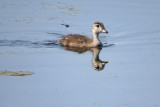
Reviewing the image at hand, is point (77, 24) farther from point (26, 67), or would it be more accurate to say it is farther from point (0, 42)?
point (26, 67)

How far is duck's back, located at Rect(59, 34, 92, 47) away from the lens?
21.2m

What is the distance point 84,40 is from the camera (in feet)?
69.7

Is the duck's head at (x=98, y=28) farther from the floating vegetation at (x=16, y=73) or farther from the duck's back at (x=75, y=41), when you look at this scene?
the floating vegetation at (x=16, y=73)

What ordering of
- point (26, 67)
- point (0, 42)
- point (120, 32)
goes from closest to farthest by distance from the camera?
point (26, 67) → point (0, 42) → point (120, 32)

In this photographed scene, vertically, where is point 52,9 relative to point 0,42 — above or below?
above

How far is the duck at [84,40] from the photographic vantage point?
69.5ft

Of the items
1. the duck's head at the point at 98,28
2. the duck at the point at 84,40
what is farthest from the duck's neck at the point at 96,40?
the duck's head at the point at 98,28

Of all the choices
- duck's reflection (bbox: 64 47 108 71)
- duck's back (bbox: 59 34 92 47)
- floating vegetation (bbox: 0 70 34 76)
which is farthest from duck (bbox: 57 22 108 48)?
floating vegetation (bbox: 0 70 34 76)

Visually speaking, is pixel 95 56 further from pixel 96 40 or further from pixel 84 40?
pixel 96 40

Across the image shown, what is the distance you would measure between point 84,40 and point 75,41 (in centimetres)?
34

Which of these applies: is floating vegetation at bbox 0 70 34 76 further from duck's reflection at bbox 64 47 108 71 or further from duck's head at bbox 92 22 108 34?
duck's head at bbox 92 22 108 34

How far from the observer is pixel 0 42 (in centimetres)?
2098

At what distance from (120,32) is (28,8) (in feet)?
14.7

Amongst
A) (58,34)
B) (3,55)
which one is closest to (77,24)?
(58,34)
